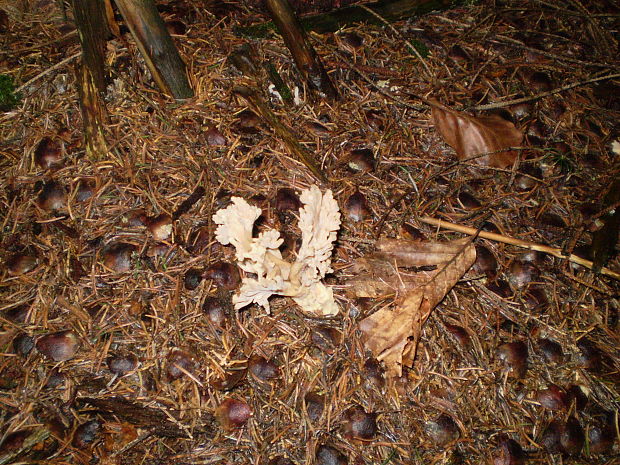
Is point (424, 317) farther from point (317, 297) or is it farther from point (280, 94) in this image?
point (280, 94)

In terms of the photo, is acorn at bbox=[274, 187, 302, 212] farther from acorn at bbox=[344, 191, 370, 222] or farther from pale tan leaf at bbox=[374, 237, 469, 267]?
pale tan leaf at bbox=[374, 237, 469, 267]

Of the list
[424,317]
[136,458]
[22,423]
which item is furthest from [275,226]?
[22,423]

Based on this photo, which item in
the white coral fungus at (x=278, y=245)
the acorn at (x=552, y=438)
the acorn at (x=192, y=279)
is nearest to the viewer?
the white coral fungus at (x=278, y=245)

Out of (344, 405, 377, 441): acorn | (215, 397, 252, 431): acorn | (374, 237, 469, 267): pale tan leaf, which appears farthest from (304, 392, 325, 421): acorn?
(374, 237, 469, 267): pale tan leaf

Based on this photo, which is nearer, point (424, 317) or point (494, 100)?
point (424, 317)

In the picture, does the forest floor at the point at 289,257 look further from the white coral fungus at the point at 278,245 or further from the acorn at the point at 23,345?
the white coral fungus at the point at 278,245

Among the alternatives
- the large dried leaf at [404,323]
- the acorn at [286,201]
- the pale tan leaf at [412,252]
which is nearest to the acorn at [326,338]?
the large dried leaf at [404,323]
